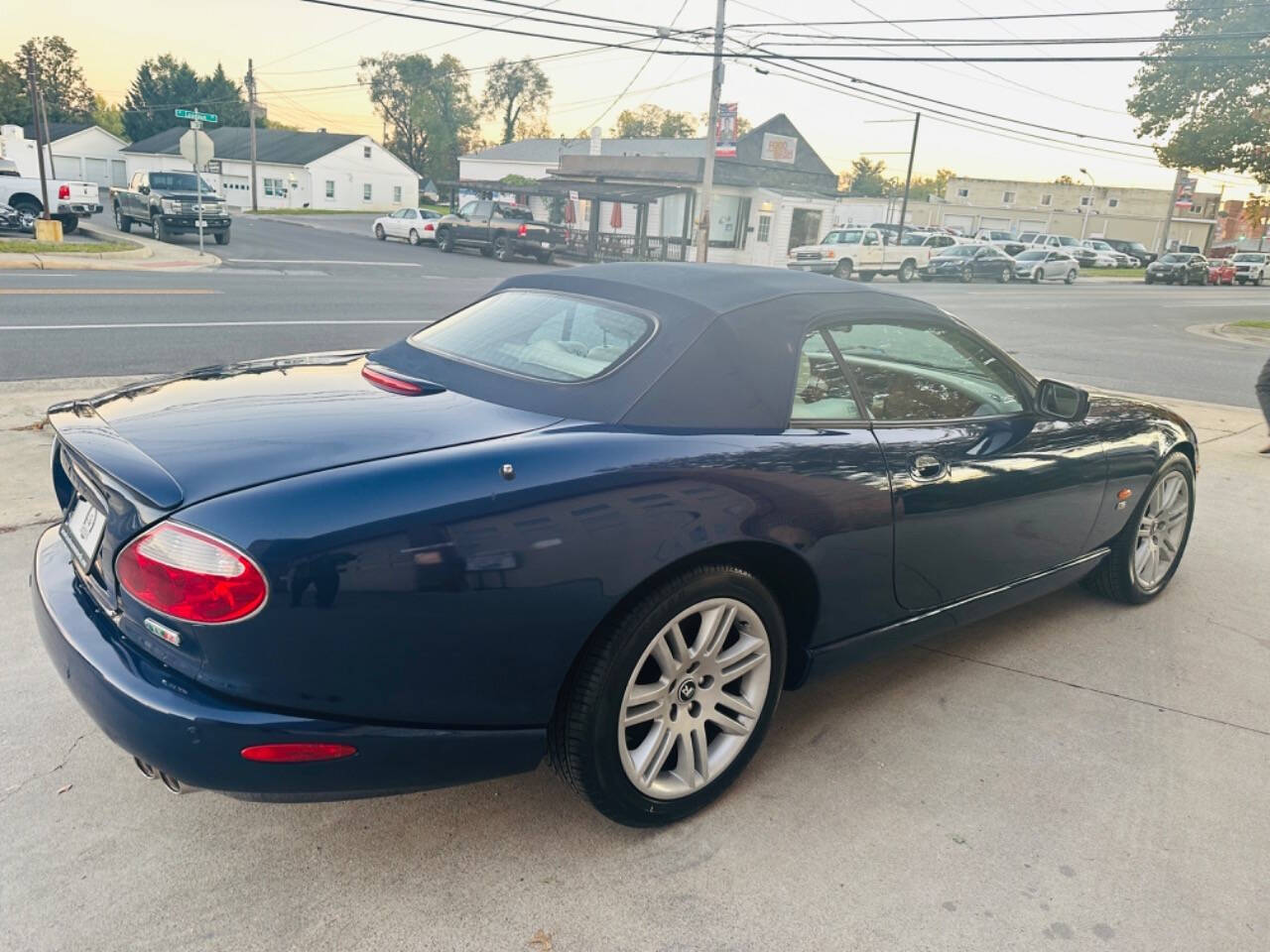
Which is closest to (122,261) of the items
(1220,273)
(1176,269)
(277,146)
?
(1176,269)

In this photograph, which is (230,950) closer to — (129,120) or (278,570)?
(278,570)

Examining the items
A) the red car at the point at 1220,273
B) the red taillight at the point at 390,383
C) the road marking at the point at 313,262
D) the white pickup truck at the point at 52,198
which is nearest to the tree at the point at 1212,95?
the road marking at the point at 313,262

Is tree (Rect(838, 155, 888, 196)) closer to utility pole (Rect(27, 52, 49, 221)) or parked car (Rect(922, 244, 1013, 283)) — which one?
parked car (Rect(922, 244, 1013, 283))

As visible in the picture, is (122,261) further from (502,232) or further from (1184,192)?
(1184,192)

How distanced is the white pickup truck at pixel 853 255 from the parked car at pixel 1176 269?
57.6 ft

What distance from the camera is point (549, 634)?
2.26 meters

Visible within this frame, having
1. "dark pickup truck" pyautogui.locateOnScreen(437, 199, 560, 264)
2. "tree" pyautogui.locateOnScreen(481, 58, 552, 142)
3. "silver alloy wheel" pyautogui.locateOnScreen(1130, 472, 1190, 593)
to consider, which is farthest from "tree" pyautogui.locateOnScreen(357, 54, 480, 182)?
"silver alloy wheel" pyautogui.locateOnScreen(1130, 472, 1190, 593)

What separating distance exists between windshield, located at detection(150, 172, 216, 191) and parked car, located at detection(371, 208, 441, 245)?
28.2ft

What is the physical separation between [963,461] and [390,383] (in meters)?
1.92

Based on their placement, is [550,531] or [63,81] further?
[63,81]

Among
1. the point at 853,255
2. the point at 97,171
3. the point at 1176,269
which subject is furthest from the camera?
the point at 97,171

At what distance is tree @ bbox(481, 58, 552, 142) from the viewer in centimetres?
9438

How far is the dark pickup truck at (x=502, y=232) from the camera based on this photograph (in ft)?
97.0

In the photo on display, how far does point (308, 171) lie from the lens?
2514 inches
